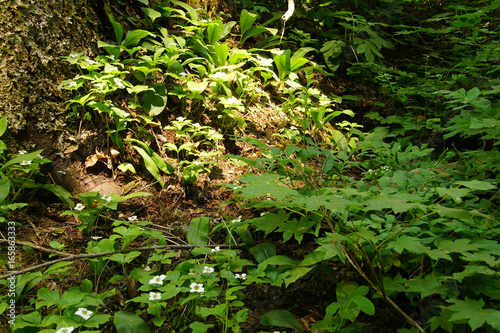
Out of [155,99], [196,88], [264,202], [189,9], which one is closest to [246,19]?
[189,9]

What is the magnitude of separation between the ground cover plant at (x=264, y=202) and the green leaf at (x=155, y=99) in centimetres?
1

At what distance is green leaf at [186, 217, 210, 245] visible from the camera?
6.37ft

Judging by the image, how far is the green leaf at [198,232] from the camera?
76.4 inches

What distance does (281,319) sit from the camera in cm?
144

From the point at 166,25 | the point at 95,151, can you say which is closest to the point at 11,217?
the point at 95,151

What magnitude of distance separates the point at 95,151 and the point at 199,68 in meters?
1.18

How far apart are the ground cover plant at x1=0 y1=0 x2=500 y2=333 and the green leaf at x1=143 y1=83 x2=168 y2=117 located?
0.01 metres

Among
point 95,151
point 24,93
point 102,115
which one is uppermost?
point 24,93

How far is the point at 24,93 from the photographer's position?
90.1 inches

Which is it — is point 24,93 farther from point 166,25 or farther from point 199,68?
point 166,25

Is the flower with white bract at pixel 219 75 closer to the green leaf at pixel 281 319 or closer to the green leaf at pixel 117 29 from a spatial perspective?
the green leaf at pixel 117 29

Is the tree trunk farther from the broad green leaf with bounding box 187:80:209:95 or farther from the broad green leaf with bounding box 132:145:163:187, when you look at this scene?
the broad green leaf with bounding box 187:80:209:95

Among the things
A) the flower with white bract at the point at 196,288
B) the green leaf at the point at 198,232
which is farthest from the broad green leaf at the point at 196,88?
the flower with white bract at the point at 196,288

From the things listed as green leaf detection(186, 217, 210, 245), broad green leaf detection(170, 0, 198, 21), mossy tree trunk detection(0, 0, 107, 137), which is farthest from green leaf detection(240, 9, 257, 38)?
green leaf detection(186, 217, 210, 245)
